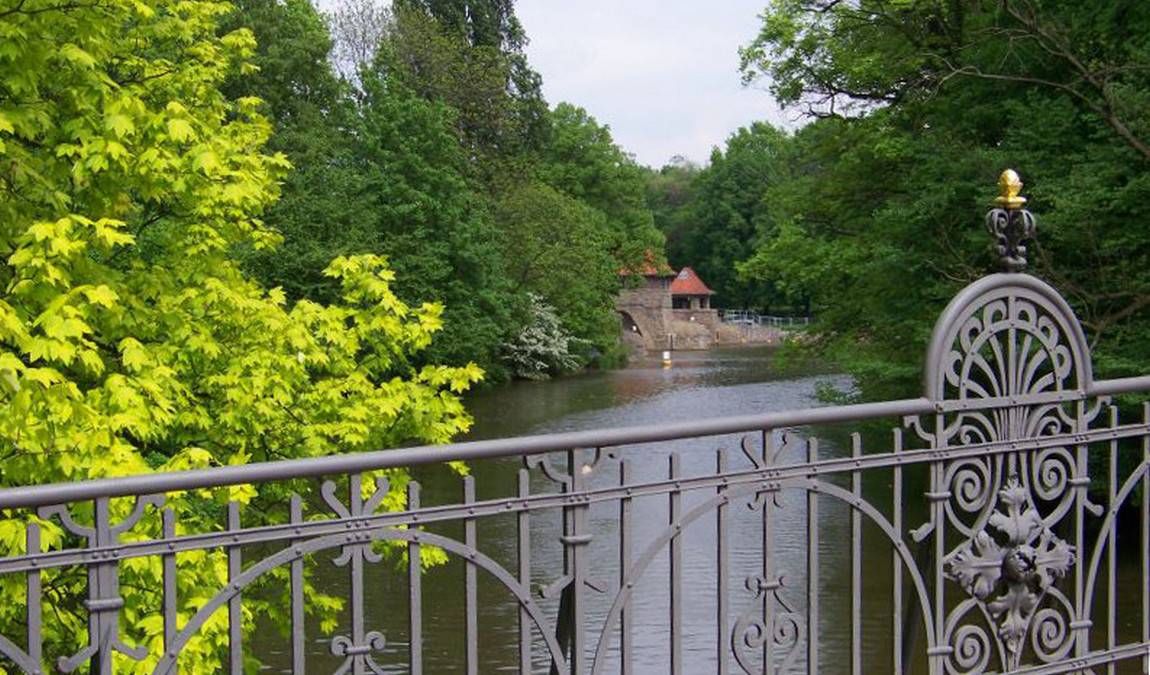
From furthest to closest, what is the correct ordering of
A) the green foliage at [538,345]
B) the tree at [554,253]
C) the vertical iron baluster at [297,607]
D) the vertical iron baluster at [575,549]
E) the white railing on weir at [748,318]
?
the white railing on weir at [748,318] → the green foliage at [538,345] → the tree at [554,253] → the vertical iron baluster at [575,549] → the vertical iron baluster at [297,607]

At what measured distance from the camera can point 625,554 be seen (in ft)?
9.98

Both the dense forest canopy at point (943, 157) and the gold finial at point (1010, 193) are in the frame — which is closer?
the gold finial at point (1010, 193)

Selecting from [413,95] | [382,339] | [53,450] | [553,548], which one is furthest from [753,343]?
[53,450]

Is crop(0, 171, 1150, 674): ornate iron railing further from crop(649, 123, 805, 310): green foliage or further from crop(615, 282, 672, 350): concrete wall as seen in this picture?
crop(649, 123, 805, 310): green foliage

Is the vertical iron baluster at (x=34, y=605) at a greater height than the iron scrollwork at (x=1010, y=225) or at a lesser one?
lesser

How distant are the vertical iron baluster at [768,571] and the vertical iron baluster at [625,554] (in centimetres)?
37

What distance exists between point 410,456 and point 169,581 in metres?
0.50

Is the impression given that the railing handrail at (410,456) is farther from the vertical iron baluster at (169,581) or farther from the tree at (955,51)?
the tree at (955,51)

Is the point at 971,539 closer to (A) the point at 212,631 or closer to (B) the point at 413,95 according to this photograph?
(A) the point at 212,631

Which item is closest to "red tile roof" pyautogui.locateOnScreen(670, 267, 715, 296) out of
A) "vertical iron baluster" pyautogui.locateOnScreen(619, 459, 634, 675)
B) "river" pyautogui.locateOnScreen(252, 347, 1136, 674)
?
"river" pyautogui.locateOnScreen(252, 347, 1136, 674)

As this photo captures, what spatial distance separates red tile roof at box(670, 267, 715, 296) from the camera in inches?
3155

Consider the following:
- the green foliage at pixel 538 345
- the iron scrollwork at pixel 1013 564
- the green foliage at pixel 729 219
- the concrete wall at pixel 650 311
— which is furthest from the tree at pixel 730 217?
the iron scrollwork at pixel 1013 564

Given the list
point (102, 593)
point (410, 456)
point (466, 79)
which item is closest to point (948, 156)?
point (410, 456)

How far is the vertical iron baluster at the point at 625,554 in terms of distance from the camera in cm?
292
